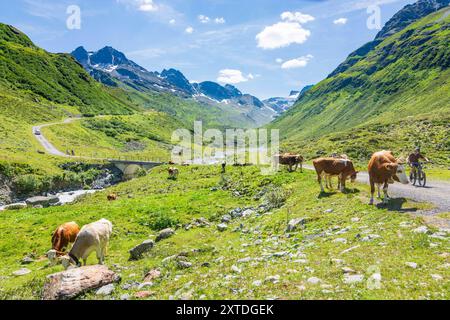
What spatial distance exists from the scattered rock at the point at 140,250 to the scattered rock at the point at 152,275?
4.17 meters

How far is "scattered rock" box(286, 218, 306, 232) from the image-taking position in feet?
58.6

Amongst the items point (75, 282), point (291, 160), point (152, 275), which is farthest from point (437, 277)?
point (291, 160)

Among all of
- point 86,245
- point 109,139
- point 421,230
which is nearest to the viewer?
point 421,230

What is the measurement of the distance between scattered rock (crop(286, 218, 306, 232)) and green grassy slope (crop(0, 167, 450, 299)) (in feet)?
0.88

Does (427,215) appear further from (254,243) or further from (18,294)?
(18,294)

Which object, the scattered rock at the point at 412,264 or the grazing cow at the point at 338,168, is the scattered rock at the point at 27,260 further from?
the scattered rock at the point at 412,264

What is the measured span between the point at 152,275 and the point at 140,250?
4938 mm

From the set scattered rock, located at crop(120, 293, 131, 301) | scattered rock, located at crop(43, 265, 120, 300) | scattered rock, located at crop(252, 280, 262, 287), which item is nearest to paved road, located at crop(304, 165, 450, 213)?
scattered rock, located at crop(252, 280, 262, 287)

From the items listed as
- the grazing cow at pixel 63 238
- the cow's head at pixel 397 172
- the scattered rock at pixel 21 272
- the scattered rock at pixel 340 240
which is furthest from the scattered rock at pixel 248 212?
the scattered rock at pixel 21 272

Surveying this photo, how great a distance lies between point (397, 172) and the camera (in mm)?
18844

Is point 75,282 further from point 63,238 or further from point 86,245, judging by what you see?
point 63,238

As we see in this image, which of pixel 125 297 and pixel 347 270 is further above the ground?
pixel 347 270

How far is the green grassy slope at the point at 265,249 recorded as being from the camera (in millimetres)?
9867

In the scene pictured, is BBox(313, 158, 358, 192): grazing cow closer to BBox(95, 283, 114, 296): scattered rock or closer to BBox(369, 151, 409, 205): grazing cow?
BBox(369, 151, 409, 205): grazing cow
